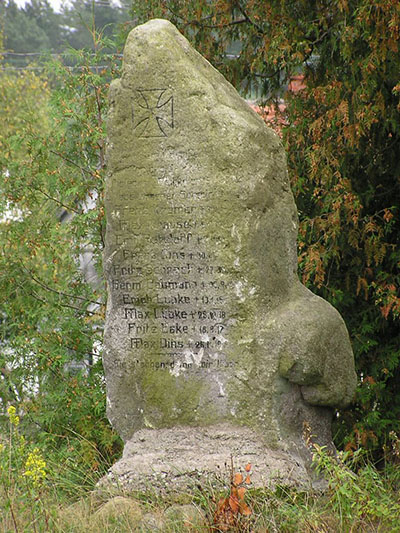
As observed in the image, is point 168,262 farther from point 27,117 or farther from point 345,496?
point 27,117

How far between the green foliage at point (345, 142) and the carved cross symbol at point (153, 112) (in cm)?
152

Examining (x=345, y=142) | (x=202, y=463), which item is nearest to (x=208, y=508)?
(x=202, y=463)

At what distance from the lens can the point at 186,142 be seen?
17.7 feet

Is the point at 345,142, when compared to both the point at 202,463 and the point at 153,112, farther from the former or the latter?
the point at 202,463

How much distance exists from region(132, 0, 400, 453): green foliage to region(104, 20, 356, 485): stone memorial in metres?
1.26

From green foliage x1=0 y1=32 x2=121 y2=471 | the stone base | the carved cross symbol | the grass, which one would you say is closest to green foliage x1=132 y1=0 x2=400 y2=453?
green foliage x1=0 y1=32 x2=121 y2=471

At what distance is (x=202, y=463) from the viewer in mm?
5312

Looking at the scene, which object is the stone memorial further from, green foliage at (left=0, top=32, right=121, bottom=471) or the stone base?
green foliage at (left=0, top=32, right=121, bottom=471)

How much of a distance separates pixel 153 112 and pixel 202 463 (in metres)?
2.04

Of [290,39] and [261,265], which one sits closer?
[261,265]

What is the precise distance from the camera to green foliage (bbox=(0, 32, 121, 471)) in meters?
7.57

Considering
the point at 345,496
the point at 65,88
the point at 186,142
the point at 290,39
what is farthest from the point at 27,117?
the point at 345,496

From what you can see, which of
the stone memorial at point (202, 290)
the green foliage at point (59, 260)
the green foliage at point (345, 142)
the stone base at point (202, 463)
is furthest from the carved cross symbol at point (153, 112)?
the green foliage at point (59, 260)

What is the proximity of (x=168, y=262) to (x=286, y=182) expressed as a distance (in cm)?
87
